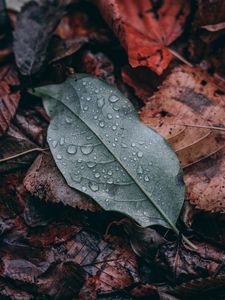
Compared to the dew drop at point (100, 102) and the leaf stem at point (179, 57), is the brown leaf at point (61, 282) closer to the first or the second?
the dew drop at point (100, 102)

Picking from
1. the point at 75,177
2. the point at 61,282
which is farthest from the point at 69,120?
the point at 61,282

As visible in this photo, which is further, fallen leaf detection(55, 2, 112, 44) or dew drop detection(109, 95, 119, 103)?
fallen leaf detection(55, 2, 112, 44)

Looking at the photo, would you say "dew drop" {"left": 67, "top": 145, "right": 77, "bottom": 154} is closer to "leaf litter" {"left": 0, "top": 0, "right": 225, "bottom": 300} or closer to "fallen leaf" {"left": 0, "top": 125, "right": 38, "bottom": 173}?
"leaf litter" {"left": 0, "top": 0, "right": 225, "bottom": 300}

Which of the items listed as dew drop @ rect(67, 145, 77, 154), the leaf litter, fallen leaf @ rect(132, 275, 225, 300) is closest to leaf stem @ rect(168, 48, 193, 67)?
the leaf litter

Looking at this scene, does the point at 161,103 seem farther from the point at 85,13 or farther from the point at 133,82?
the point at 85,13

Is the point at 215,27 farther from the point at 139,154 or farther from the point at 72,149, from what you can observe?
the point at 72,149
